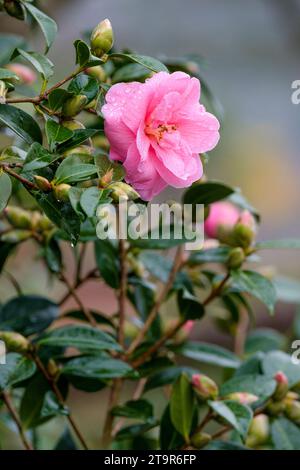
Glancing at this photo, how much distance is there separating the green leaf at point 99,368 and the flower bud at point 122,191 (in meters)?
0.35

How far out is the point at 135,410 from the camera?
1097 millimetres

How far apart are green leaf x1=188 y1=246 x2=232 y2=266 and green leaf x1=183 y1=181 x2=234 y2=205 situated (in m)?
0.08

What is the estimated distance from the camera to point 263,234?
3570 millimetres

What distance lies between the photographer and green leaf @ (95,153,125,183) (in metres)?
0.77

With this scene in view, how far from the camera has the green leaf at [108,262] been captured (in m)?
1.13

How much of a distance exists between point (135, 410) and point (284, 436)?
8.4 inches

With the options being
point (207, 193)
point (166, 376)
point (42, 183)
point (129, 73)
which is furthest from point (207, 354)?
point (42, 183)

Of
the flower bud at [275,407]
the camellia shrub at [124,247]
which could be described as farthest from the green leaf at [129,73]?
the flower bud at [275,407]

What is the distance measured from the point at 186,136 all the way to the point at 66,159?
133mm

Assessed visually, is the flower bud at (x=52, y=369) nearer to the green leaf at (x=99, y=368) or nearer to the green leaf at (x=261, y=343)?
the green leaf at (x=99, y=368)

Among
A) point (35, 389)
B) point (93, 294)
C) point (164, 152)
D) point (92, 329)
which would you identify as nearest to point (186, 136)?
point (164, 152)

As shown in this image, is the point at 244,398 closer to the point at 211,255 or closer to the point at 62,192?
the point at 211,255
